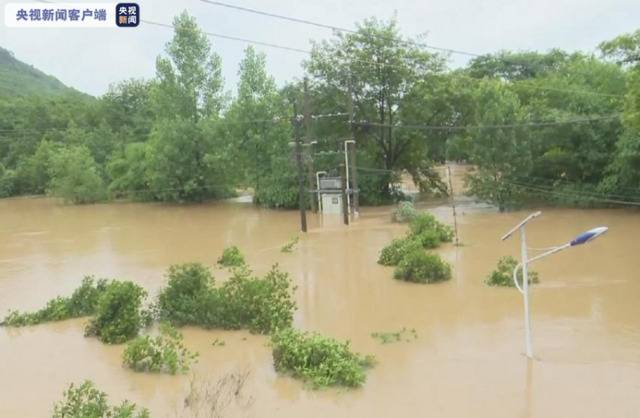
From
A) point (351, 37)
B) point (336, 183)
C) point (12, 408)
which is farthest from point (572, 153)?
point (12, 408)

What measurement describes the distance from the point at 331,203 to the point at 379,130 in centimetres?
690

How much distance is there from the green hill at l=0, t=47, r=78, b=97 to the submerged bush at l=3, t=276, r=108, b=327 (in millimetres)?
72178

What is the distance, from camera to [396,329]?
10.1m

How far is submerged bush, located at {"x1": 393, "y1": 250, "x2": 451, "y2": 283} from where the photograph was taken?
523 inches

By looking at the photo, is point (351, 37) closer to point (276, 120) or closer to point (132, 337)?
point (276, 120)

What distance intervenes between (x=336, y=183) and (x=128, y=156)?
20.7 meters

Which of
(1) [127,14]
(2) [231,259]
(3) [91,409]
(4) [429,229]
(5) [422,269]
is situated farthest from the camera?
(4) [429,229]

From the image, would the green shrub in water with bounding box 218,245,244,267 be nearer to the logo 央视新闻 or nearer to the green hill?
the logo 央视新闻

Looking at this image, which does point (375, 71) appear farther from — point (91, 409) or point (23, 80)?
point (23, 80)

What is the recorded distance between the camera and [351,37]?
2998 cm

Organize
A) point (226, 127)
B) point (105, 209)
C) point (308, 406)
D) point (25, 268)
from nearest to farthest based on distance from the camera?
1. point (308, 406)
2. point (25, 268)
3. point (226, 127)
4. point (105, 209)

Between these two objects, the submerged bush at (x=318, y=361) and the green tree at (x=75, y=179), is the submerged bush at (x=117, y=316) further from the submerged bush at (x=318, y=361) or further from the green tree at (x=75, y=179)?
the green tree at (x=75, y=179)

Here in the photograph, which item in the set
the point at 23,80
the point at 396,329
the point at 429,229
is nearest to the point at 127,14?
the point at 396,329

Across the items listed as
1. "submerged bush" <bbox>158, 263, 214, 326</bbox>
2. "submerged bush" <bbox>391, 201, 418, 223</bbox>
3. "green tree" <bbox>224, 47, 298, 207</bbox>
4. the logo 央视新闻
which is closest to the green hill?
"green tree" <bbox>224, 47, 298, 207</bbox>
